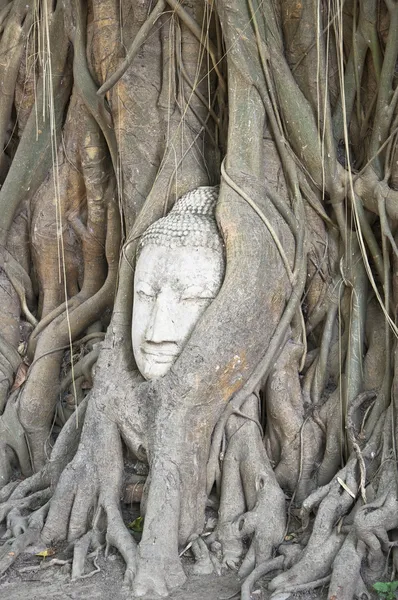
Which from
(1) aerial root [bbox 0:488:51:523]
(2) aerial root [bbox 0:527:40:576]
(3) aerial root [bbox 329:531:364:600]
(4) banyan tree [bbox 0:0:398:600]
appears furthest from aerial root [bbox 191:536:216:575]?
(1) aerial root [bbox 0:488:51:523]

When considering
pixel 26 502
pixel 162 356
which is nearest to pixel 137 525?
pixel 26 502

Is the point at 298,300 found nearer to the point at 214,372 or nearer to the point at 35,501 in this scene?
the point at 214,372

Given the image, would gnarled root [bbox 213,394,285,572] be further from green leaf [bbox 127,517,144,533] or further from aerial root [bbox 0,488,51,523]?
aerial root [bbox 0,488,51,523]

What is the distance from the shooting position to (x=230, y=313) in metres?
3.31

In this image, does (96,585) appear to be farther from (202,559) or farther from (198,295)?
(198,295)

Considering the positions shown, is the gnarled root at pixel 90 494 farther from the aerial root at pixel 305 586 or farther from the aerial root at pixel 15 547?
the aerial root at pixel 305 586

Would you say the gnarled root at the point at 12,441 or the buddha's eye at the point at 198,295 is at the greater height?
the buddha's eye at the point at 198,295

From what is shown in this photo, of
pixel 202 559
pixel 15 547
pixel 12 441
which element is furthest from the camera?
pixel 12 441

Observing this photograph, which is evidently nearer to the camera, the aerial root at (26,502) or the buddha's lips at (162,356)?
the buddha's lips at (162,356)

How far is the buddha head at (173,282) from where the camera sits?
343 cm

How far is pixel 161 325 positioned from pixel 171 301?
122mm

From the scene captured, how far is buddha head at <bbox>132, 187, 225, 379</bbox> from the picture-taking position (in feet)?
11.3

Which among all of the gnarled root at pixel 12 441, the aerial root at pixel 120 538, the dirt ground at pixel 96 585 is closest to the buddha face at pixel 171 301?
the aerial root at pixel 120 538

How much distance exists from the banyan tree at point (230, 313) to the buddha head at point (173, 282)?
2 cm
